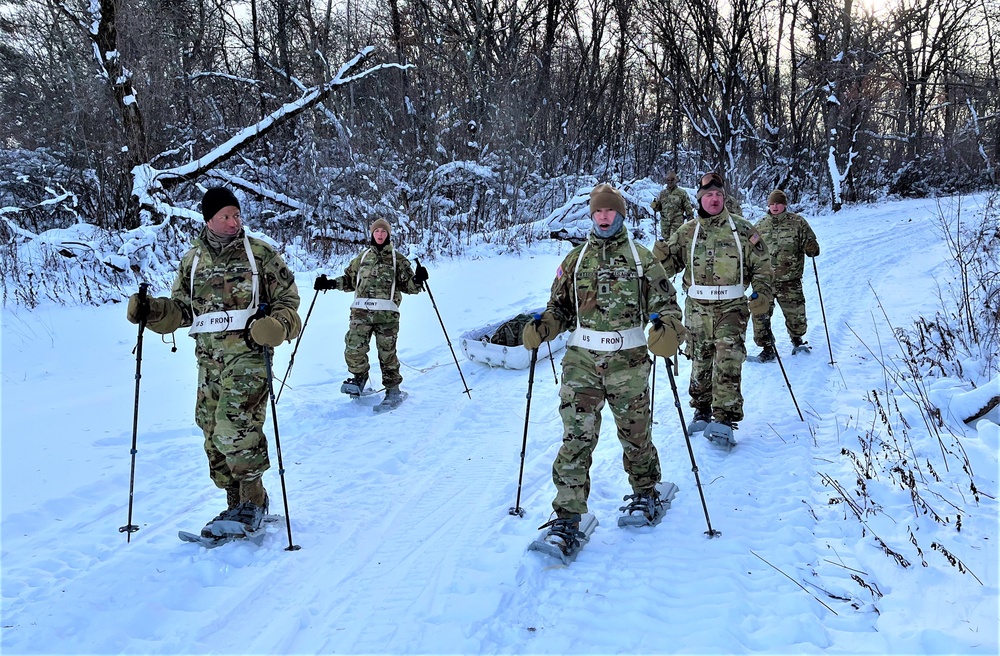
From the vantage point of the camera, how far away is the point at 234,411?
411 centimetres

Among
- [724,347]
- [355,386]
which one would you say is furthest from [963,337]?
[355,386]

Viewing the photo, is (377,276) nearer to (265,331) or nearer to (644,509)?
(265,331)

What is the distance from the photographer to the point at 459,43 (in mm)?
20125

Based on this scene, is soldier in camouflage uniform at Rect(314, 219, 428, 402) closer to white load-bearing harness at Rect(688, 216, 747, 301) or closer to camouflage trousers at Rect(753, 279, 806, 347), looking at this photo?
white load-bearing harness at Rect(688, 216, 747, 301)

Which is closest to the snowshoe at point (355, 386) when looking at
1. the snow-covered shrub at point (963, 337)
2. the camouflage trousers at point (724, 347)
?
the camouflage trousers at point (724, 347)

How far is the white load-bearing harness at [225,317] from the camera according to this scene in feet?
13.4

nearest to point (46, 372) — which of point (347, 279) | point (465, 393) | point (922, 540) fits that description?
point (347, 279)

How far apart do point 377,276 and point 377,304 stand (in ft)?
1.09

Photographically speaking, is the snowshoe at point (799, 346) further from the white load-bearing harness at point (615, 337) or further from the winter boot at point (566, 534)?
the winter boot at point (566, 534)

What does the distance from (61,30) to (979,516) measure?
715 inches

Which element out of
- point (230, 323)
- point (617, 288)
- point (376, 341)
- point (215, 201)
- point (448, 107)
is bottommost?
point (376, 341)

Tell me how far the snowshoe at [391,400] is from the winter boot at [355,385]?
1.03 ft

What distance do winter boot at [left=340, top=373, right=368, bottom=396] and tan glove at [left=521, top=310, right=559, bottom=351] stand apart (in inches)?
149

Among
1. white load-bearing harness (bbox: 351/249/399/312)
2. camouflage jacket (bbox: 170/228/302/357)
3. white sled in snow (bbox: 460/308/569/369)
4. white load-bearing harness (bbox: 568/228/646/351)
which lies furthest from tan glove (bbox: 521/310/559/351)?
white sled in snow (bbox: 460/308/569/369)
